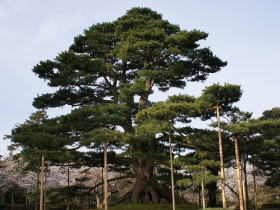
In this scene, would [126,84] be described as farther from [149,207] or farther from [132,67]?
[149,207]

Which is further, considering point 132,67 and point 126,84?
point 132,67

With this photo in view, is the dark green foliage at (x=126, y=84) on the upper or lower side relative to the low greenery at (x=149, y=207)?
upper

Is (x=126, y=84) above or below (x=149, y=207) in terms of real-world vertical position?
above

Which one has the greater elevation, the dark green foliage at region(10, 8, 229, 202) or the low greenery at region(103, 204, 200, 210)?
the dark green foliage at region(10, 8, 229, 202)

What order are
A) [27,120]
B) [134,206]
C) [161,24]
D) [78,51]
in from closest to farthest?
[134,206]
[161,24]
[78,51]
[27,120]

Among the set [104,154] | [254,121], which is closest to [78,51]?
[104,154]

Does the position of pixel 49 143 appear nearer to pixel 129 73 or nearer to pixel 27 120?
pixel 129 73

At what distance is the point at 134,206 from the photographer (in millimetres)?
26719

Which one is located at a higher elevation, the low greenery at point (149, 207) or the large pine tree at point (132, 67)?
the large pine tree at point (132, 67)

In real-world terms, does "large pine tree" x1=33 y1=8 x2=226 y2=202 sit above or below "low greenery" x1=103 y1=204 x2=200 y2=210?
above

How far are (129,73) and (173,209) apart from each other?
1210 centimetres

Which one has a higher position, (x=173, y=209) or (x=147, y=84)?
(x=147, y=84)

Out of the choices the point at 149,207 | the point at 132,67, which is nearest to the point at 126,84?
the point at 132,67

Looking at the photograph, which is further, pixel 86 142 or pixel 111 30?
pixel 111 30
